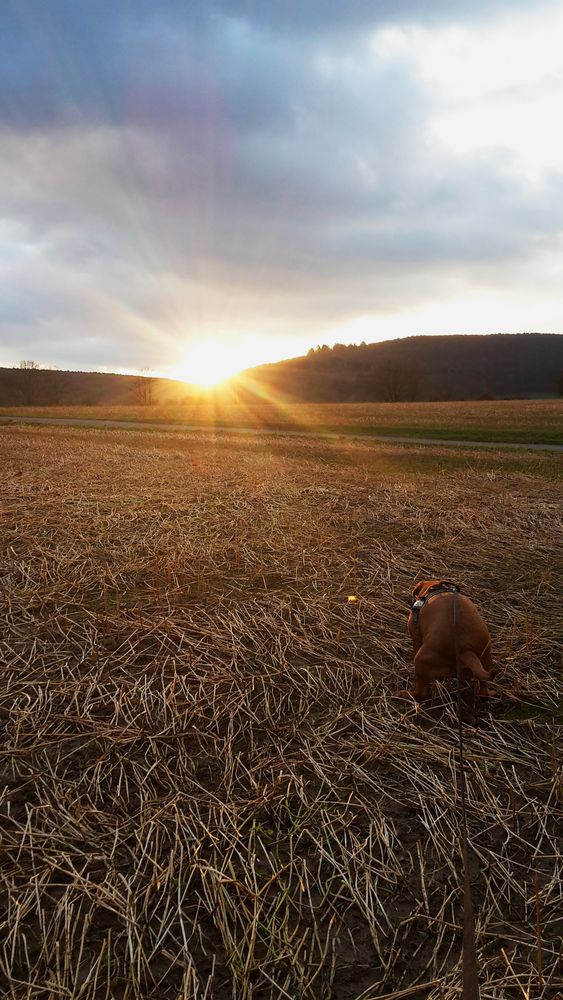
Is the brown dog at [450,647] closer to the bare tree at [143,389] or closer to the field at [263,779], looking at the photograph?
the field at [263,779]

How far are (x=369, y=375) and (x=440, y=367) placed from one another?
193 feet

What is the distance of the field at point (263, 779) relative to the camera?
1843 millimetres

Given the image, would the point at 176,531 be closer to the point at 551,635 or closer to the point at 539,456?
the point at 551,635

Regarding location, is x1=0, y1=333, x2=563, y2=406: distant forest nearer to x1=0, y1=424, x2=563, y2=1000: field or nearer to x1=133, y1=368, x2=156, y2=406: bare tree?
x1=133, y1=368, x2=156, y2=406: bare tree

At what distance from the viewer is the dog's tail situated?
3027mm

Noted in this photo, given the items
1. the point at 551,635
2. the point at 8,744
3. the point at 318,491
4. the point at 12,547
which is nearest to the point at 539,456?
the point at 318,491

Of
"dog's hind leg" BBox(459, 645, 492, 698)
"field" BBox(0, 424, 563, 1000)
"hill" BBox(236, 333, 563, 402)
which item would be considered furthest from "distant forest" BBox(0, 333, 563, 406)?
"dog's hind leg" BBox(459, 645, 492, 698)

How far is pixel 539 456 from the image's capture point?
1566 centimetres

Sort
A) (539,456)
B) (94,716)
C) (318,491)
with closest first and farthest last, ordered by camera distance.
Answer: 1. (94,716)
2. (318,491)
3. (539,456)

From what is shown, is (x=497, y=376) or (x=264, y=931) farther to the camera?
(x=497, y=376)

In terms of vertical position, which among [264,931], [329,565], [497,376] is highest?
[497,376]

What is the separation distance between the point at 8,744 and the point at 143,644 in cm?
118

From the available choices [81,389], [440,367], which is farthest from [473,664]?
[440,367]

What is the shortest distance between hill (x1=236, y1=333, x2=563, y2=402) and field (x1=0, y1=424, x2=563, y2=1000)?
98.1m
